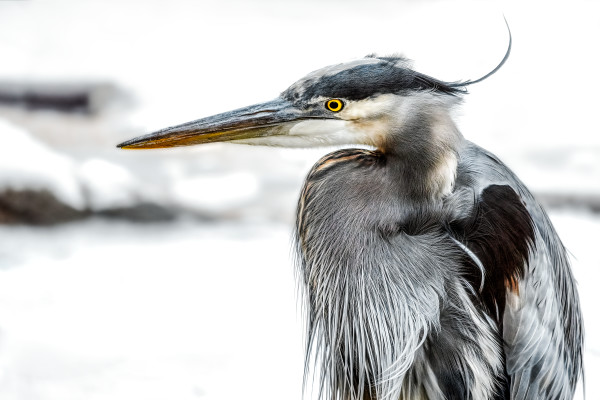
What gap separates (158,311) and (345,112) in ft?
4.53

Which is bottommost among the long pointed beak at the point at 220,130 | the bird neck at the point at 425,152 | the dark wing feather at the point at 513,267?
the dark wing feather at the point at 513,267

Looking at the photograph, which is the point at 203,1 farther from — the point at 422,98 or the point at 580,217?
the point at 422,98

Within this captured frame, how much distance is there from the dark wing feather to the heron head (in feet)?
0.55

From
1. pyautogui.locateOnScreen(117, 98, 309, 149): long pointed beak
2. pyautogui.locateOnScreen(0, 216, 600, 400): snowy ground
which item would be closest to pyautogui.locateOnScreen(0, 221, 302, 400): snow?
pyautogui.locateOnScreen(0, 216, 600, 400): snowy ground

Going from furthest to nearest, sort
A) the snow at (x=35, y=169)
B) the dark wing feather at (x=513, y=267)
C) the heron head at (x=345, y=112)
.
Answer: the snow at (x=35, y=169) < the dark wing feather at (x=513, y=267) < the heron head at (x=345, y=112)

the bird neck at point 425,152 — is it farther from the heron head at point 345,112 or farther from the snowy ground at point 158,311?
the snowy ground at point 158,311

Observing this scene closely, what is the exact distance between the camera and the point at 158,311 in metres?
2.36

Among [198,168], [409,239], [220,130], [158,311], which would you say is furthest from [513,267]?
[198,168]

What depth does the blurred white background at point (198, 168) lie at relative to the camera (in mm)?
2104

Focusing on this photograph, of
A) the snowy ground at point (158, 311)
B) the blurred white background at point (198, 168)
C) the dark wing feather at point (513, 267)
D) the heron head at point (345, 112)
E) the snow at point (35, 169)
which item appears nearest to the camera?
the heron head at point (345, 112)

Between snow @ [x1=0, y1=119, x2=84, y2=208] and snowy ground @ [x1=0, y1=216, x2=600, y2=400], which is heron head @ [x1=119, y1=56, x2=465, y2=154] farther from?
snow @ [x1=0, y1=119, x2=84, y2=208]

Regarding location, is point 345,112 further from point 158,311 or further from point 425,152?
point 158,311

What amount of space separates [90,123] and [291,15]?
52.4 inches

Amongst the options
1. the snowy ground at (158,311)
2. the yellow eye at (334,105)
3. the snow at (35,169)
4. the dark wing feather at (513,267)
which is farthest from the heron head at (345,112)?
the snow at (35,169)
